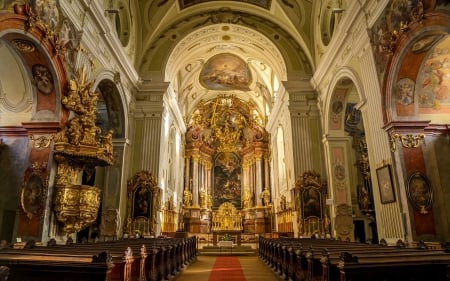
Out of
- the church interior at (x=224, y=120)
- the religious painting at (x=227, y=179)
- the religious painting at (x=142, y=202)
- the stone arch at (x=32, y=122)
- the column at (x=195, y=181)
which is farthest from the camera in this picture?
the religious painting at (x=227, y=179)

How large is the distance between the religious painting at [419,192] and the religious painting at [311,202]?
5.31 m

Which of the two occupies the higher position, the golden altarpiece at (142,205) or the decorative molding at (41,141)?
the decorative molding at (41,141)

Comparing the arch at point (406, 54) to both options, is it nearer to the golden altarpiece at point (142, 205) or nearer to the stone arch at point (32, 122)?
the stone arch at point (32, 122)

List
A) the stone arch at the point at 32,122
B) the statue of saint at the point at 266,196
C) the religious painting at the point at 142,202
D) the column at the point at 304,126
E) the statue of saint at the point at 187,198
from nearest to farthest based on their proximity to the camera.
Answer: the stone arch at the point at 32,122 < the religious painting at the point at 142,202 < the column at the point at 304,126 < the statue of saint at the point at 266,196 < the statue of saint at the point at 187,198

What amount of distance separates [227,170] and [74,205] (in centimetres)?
1638

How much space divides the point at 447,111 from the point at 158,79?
10.3 metres

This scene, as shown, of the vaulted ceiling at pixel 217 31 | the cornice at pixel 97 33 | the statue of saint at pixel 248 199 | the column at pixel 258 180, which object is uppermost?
the vaulted ceiling at pixel 217 31

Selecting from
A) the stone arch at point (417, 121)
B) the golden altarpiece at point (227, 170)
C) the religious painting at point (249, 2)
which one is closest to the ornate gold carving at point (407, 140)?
the stone arch at point (417, 121)

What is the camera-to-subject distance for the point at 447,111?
7430 mm

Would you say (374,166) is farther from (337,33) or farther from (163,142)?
(163,142)

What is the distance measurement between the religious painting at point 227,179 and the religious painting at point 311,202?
1048 centimetres

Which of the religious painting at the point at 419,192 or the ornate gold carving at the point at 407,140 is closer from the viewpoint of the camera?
the religious painting at the point at 419,192

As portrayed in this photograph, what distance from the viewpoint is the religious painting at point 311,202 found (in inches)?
455

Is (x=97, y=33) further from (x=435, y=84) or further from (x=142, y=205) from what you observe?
(x=435, y=84)
